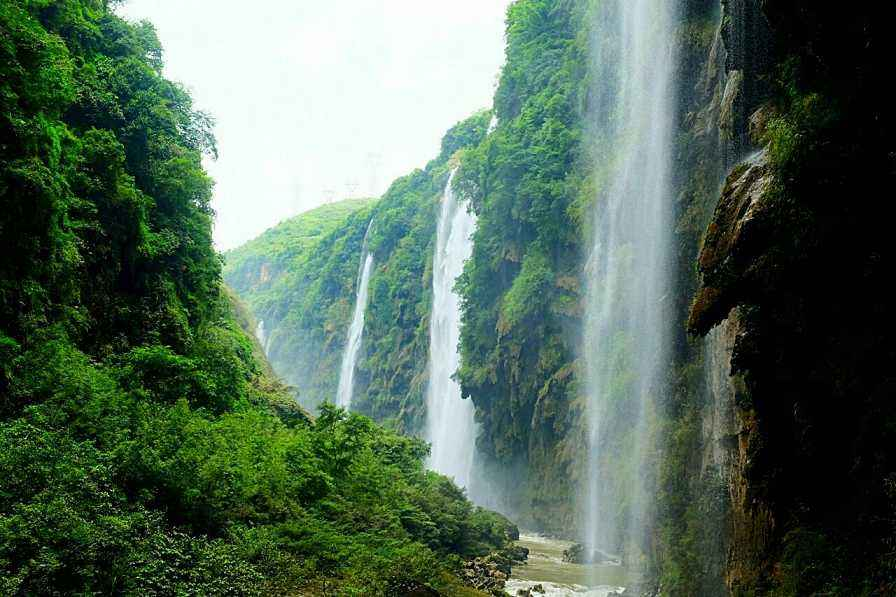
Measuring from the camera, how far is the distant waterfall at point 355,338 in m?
58.8

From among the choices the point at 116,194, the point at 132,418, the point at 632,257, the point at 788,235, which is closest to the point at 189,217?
the point at 116,194

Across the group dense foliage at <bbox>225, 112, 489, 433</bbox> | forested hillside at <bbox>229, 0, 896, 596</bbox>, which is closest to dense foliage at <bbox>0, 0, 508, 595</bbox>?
forested hillside at <bbox>229, 0, 896, 596</bbox>

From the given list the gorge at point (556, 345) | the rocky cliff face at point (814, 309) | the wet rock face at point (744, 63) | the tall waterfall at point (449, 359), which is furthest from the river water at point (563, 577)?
the tall waterfall at point (449, 359)

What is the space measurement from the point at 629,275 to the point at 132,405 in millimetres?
15832

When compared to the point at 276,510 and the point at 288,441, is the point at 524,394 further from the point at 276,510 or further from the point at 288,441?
the point at 276,510

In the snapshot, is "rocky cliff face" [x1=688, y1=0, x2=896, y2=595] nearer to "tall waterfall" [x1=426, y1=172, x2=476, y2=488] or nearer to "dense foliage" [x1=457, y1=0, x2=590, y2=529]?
"dense foliage" [x1=457, y1=0, x2=590, y2=529]

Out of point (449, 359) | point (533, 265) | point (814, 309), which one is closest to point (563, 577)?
point (814, 309)

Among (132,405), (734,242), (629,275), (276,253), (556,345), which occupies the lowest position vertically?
(132,405)

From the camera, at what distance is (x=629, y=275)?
22094 millimetres

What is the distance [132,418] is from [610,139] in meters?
19.8

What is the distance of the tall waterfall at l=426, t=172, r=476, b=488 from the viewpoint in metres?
38.8

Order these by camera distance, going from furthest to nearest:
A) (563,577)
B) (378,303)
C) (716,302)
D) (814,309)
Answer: (378,303) → (563,577) → (716,302) → (814,309)

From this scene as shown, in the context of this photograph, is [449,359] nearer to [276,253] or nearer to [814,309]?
[814,309]

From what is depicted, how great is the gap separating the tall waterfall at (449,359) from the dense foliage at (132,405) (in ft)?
63.8
